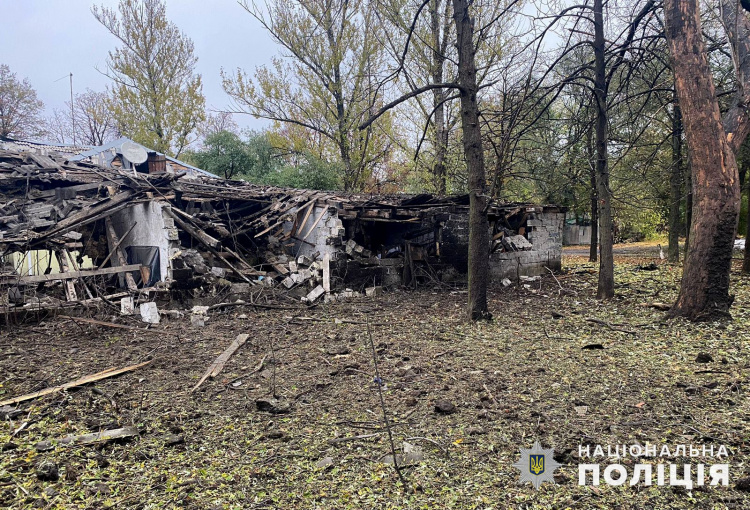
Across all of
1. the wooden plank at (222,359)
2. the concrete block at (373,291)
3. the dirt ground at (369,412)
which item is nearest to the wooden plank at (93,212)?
the dirt ground at (369,412)

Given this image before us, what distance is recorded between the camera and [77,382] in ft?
15.9

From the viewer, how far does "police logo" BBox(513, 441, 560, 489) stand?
9.25ft

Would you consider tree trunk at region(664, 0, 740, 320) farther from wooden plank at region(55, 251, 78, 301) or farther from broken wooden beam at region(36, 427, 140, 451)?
wooden plank at region(55, 251, 78, 301)

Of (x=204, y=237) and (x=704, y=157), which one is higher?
(x=704, y=157)

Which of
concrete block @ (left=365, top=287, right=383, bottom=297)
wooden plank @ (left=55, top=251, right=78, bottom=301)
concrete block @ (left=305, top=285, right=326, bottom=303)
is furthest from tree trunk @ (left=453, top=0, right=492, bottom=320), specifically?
wooden plank @ (left=55, top=251, right=78, bottom=301)

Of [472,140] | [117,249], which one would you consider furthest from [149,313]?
[472,140]

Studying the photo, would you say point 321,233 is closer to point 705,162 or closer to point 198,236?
point 198,236

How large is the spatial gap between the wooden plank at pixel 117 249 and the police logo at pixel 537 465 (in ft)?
29.8

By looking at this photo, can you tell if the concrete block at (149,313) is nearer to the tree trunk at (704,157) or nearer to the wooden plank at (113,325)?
the wooden plank at (113,325)

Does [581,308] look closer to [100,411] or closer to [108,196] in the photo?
[100,411]

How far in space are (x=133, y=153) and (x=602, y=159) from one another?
12549mm

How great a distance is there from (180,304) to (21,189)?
4.87 m

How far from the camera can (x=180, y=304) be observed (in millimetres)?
9375

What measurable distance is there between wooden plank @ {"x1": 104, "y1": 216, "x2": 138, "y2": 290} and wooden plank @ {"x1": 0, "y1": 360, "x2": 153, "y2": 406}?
4.75 m
